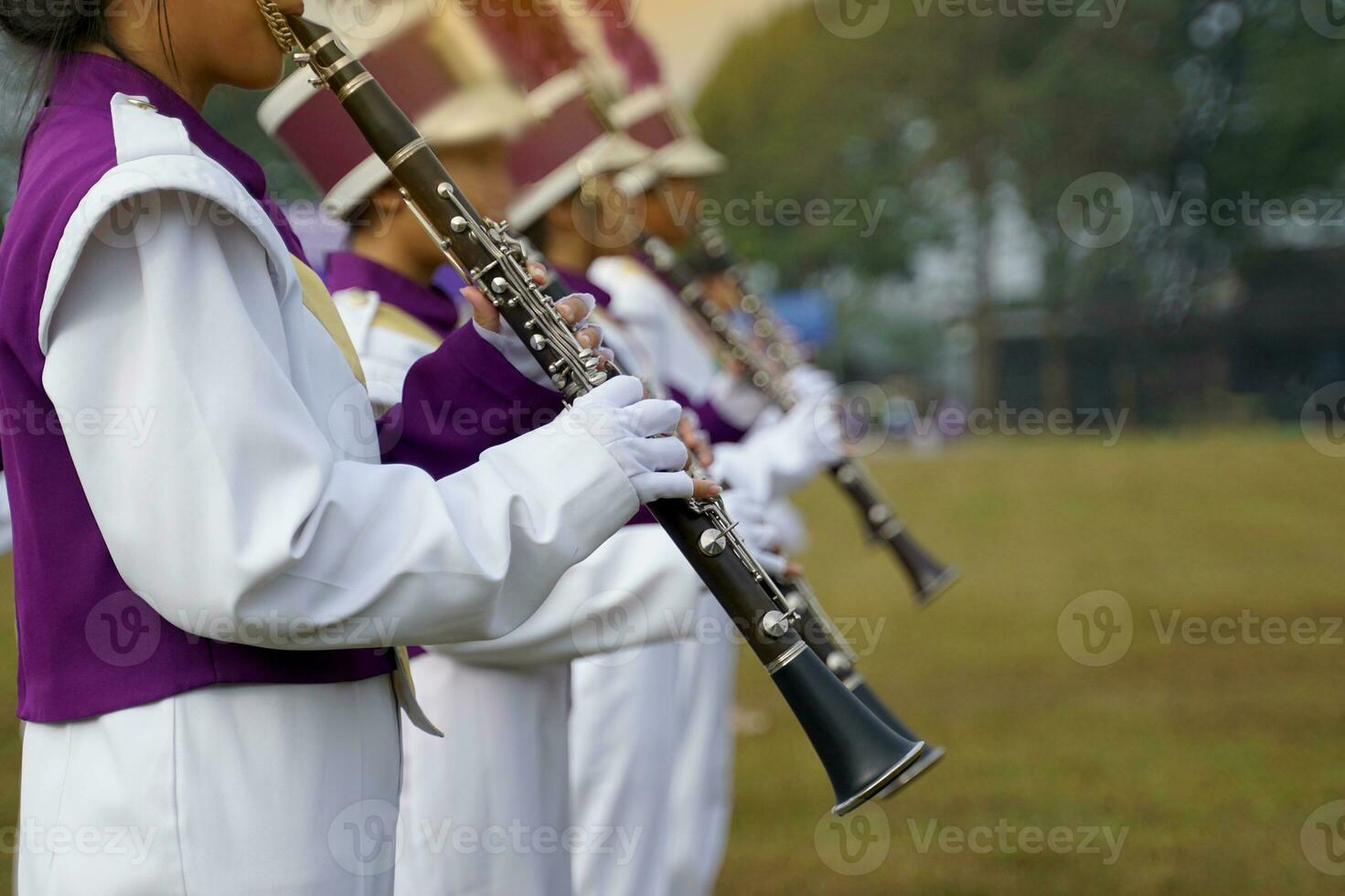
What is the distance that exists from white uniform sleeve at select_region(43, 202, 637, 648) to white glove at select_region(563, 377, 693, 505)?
15 cm

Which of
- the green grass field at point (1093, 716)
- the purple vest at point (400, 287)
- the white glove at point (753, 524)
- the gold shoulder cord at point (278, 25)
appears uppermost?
the gold shoulder cord at point (278, 25)

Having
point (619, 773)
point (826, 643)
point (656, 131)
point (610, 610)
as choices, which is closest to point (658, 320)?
point (656, 131)

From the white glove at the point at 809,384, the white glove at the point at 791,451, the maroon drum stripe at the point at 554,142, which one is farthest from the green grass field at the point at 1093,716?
the maroon drum stripe at the point at 554,142

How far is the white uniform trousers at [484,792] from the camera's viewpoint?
275 cm

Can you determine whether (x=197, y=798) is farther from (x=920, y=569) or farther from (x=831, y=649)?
(x=920, y=569)

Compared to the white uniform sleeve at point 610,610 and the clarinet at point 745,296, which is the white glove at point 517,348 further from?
the clarinet at point 745,296

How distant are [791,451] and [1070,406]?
35.7 meters

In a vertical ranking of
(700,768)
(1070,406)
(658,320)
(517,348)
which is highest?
(658,320)

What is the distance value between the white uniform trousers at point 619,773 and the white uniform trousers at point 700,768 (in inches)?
23.3

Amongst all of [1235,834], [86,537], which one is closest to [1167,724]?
[1235,834]

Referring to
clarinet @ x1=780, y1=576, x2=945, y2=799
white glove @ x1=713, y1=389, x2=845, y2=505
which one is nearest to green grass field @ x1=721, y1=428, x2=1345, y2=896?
white glove @ x1=713, y1=389, x2=845, y2=505

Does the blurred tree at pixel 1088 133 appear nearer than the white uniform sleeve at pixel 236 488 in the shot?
No

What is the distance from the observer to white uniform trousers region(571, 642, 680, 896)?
3.76 meters

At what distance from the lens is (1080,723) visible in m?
6.89
